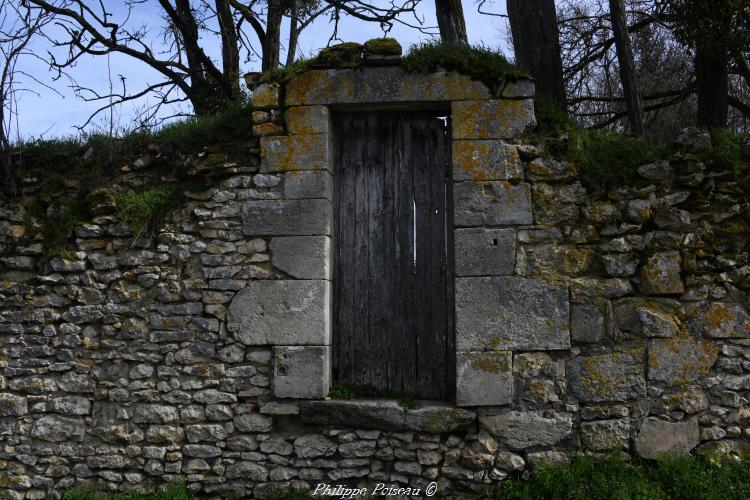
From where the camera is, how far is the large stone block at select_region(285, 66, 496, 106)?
5.00 meters

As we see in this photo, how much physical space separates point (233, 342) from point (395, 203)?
5.19 feet

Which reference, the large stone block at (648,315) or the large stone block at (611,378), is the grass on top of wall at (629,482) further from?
the large stone block at (648,315)

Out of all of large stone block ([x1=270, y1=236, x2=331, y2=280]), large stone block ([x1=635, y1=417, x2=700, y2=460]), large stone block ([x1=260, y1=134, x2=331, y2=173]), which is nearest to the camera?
large stone block ([x1=635, y1=417, x2=700, y2=460])

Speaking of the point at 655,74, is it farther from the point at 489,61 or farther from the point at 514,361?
the point at 514,361

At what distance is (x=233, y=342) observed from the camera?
4.88 metres

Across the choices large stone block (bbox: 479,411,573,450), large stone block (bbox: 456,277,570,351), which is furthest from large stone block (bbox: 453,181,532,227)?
large stone block (bbox: 479,411,573,450)

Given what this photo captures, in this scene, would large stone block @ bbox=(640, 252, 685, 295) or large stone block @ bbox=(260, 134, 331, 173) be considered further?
large stone block @ bbox=(260, 134, 331, 173)

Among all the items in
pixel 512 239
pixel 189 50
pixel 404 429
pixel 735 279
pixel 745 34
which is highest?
pixel 189 50

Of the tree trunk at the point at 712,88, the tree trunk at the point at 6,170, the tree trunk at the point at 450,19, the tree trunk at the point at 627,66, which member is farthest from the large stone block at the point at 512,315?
the tree trunk at the point at 450,19

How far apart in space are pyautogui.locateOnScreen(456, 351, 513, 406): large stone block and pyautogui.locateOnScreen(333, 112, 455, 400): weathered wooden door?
0.34 metres

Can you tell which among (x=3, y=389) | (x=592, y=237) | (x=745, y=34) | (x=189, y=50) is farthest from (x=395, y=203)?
(x=189, y=50)

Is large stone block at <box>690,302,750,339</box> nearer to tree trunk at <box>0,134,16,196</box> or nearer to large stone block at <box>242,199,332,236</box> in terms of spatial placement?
large stone block at <box>242,199,332,236</box>

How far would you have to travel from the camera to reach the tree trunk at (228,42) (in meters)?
9.62

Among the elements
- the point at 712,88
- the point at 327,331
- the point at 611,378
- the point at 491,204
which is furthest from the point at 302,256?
the point at 712,88
